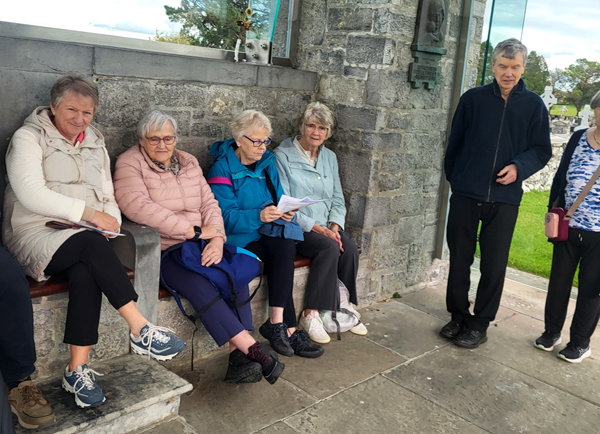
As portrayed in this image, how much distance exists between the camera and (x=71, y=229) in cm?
248

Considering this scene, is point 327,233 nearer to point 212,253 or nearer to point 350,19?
point 212,253

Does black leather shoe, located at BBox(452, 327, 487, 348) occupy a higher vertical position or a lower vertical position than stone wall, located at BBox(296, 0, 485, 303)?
lower

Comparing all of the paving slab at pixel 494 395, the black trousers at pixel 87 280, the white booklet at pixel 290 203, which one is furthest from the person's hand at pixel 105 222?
the paving slab at pixel 494 395

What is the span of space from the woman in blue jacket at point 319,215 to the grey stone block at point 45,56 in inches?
51.7

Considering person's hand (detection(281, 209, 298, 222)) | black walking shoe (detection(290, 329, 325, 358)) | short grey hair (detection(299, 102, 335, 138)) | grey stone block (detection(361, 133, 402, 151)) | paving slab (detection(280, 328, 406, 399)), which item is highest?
short grey hair (detection(299, 102, 335, 138))

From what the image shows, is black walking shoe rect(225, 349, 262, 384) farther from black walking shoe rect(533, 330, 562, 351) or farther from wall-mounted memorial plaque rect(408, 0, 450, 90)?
wall-mounted memorial plaque rect(408, 0, 450, 90)

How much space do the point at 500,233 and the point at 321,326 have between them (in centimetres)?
124

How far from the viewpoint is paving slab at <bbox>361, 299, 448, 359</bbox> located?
358cm

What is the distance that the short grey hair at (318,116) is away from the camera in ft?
12.1

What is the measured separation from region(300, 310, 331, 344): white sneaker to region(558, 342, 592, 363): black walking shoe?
1.46 metres

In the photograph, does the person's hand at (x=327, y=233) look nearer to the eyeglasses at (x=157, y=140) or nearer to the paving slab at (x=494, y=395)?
the paving slab at (x=494, y=395)

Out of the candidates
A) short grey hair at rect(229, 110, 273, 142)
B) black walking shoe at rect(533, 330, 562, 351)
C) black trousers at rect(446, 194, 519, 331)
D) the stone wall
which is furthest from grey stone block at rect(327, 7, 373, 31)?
black walking shoe at rect(533, 330, 562, 351)

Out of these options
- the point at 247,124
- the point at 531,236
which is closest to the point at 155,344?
the point at 247,124

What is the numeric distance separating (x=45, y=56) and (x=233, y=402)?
1.91 meters
